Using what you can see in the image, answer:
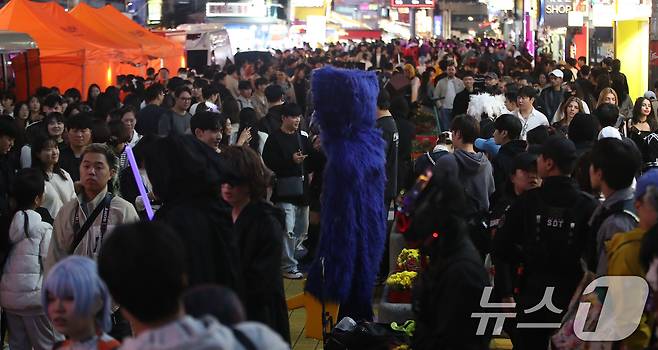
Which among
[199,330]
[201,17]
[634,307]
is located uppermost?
[201,17]

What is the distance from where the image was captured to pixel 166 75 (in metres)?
23.7

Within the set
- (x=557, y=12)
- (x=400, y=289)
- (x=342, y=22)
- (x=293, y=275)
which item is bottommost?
(x=293, y=275)

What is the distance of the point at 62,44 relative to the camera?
23.5 metres

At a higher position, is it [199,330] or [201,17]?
[201,17]

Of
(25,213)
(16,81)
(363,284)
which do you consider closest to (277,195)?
(363,284)

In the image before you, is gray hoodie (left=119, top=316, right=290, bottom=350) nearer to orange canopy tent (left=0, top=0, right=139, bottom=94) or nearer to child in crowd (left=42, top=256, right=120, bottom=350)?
child in crowd (left=42, top=256, right=120, bottom=350)

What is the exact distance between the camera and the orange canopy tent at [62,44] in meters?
23.3

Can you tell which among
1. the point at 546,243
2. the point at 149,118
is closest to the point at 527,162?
the point at 546,243

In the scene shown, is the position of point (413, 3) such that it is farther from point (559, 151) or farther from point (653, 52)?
point (559, 151)

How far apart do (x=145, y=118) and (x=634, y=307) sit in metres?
9.73

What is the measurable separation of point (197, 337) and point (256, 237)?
274cm

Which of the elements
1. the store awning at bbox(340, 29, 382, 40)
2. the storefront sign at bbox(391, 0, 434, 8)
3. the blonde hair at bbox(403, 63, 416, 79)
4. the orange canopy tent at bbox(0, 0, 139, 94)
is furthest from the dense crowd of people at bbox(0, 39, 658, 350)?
the store awning at bbox(340, 29, 382, 40)

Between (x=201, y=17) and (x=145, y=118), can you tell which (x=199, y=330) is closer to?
(x=145, y=118)

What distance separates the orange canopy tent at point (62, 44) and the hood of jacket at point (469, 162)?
627 inches
